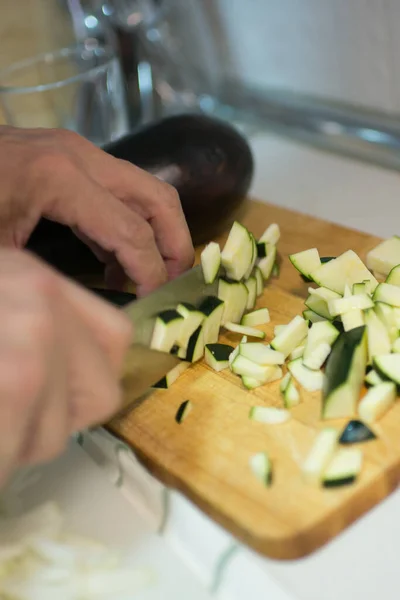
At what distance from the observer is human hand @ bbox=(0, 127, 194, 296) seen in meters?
1.03

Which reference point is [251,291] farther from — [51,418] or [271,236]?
[51,418]

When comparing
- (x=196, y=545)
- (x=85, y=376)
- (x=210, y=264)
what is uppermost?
(x=85, y=376)

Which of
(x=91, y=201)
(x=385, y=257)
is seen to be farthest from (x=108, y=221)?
(x=385, y=257)

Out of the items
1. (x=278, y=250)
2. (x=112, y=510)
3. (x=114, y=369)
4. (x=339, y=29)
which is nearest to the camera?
(x=114, y=369)

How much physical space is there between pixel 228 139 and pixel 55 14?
831mm

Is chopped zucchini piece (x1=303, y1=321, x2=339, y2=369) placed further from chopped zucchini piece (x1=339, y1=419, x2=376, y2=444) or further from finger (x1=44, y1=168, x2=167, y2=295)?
finger (x1=44, y1=168, x2=167, y2=295)

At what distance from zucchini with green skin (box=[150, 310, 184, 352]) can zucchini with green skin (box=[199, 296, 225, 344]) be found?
63 mm

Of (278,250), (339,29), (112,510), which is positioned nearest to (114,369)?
(112,510)

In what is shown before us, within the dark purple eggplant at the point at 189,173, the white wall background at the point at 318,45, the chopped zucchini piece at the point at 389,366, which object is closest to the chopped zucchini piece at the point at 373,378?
the chopped zucchini piece at the point at 389,366

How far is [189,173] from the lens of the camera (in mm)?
1325

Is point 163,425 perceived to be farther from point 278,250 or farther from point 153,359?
point 278,250

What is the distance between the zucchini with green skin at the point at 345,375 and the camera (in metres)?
0.88

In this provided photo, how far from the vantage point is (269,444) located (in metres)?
0.87

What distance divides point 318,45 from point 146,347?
43.9 inches
